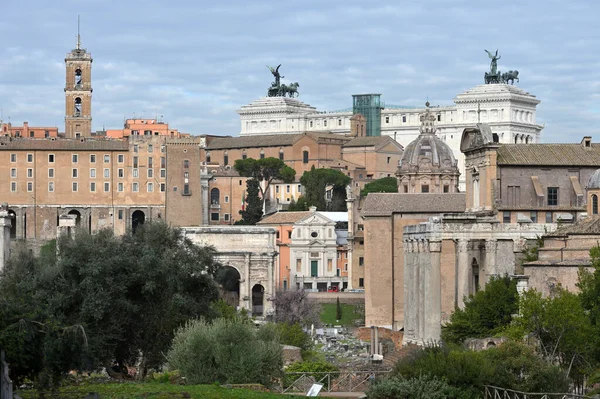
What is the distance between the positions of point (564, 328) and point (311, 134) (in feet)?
367

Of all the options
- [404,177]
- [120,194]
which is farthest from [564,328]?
[120,194]

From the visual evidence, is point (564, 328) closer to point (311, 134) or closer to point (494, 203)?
point (494, 203)

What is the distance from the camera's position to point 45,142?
387 ft

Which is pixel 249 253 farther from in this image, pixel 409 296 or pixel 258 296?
pixel 409 296

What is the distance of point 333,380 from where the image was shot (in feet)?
141

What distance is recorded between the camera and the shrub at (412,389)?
112 ft

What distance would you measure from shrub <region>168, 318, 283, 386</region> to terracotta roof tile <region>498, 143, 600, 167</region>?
738 inches

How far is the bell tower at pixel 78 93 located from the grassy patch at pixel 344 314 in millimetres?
49890

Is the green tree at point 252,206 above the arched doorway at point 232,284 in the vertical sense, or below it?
above

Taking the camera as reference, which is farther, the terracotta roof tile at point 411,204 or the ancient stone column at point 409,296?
the terracotta roof tile at point 411,204

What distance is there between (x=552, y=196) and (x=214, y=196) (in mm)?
74783

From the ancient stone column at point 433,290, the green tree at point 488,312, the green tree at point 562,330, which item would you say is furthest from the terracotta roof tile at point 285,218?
the green tree at point 562,330

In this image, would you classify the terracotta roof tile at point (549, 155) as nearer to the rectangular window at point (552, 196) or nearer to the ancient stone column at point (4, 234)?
the rectangular window at point (552, 196)

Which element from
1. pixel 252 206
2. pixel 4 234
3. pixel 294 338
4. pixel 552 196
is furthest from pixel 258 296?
pixel 552 196
